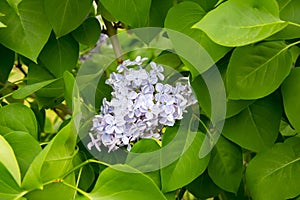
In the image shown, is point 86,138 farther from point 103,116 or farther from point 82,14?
point 82,14

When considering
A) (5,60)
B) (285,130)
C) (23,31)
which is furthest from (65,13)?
(285,130)

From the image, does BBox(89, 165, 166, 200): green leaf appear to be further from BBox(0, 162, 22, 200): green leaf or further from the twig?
the twig

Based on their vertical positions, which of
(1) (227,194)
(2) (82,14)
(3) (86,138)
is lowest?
(1) (227,194)

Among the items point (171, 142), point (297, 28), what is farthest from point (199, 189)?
point (297, 28)

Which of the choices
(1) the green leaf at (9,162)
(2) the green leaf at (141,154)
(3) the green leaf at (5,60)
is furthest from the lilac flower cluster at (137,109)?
(3) the green leaf at (5,60)

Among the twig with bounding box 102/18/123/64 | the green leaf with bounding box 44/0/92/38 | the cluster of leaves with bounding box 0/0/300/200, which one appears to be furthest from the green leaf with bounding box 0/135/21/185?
the twig with bounding box 102/18/123/64

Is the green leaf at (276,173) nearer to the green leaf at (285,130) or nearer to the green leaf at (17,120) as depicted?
the green leaf at (285,130)
